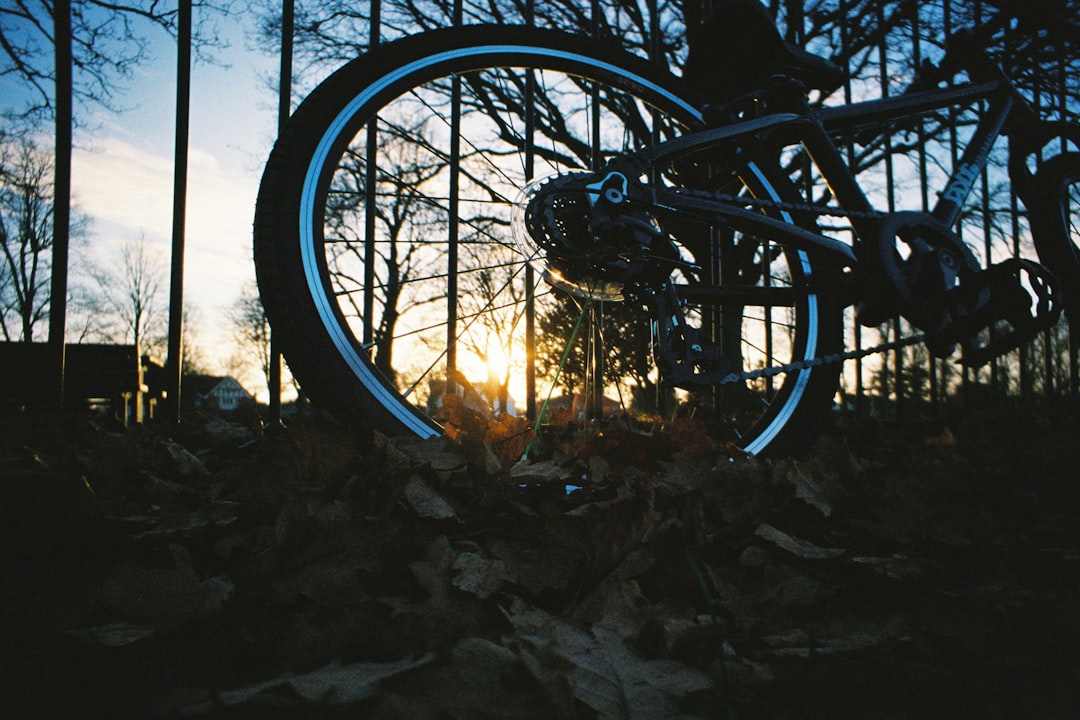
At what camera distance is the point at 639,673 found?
634 mm

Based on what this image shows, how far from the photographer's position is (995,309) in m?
1.94

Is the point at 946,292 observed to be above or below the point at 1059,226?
below

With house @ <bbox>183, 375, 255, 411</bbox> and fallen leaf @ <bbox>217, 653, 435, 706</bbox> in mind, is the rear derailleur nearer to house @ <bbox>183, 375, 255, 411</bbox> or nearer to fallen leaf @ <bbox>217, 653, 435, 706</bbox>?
fallen leaf @ <bbox>217, 653, 435, 706</bbox>

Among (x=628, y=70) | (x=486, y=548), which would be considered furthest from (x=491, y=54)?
(x=486, y=548)

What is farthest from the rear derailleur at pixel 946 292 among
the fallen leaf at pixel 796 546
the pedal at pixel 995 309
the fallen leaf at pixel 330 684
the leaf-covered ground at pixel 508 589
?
the fallen leaf at pixel 330 684

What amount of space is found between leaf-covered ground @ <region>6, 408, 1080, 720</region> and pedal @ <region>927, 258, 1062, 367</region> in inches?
29.4

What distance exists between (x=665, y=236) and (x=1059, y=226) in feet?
7.54

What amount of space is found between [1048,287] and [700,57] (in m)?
1.54

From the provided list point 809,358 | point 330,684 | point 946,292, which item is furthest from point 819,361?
point 330,684

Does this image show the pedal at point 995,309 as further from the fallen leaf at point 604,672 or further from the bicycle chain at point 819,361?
the fallen leaf at point 604,672

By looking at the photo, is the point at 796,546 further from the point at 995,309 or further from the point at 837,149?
the point at 837,149

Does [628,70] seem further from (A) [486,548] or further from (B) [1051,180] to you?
(B) [1051,180]

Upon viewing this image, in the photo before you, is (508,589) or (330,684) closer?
(330,684)

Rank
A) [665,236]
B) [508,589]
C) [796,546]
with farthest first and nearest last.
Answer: [665,236]
[796,546]
[508,589]
